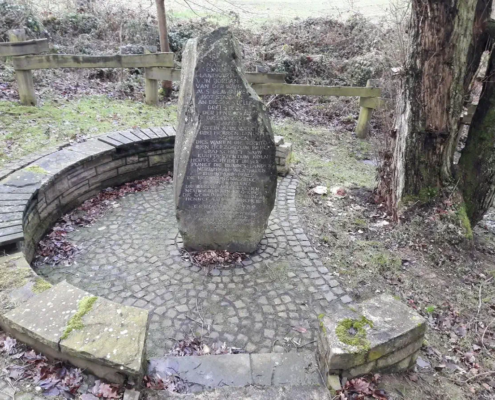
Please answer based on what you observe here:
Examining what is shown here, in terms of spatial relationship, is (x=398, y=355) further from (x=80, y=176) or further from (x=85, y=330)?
(x=80, y=176)

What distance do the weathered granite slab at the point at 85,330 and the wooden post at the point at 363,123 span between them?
301 inches

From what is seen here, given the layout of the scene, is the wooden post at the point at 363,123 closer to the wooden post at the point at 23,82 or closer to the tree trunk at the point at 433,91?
the tree trunk at the point at 433,91

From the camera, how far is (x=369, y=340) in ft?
9.11

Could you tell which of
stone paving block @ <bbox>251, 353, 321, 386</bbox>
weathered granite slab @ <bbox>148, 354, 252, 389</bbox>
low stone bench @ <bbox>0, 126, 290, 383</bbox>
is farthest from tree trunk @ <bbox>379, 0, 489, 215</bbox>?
weathered granite slab @ <bbox>148, 354, 252, 389</bbox>

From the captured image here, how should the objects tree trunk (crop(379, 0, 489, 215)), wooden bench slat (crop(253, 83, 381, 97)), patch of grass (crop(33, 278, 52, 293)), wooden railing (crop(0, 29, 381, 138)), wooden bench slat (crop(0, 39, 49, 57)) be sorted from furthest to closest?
wooden bench slat (crop(253, 83, 381, 97)), wooden railing (crop(0, 29, 381, 138)), wooden bench slat (crop(0, 39, 49, 57)), tree trunk (crop(379, 0, 489, 215)), patch of grass (crop(33, 278, 52, 293))

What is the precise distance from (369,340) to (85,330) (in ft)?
6.60

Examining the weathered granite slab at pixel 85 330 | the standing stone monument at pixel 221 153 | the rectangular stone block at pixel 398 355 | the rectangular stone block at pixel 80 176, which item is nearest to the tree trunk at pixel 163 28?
the rectangular stone block at pixel 80 176

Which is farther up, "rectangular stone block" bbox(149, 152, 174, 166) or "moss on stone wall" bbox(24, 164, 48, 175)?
"moss on stone wall" bbox(24, 164, 48, 175)

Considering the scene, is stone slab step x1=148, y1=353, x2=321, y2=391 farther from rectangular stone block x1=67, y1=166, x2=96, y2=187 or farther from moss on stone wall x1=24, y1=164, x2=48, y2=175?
rectangular stone block x1=67, y1=166, x2=96, y2=187

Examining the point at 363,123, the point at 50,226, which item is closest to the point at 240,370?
the point at 50,226

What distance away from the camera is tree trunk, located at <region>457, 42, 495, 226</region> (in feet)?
15.8

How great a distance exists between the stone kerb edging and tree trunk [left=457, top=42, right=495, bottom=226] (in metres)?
4.47

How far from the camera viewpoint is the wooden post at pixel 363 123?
29.7 ft

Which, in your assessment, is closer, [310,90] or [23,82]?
[23,82]
